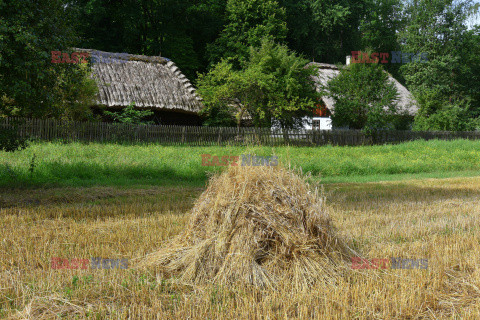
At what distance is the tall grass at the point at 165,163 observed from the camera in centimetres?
1192

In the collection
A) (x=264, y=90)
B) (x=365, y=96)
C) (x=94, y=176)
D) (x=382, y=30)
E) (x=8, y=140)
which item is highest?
(x=382, y=30)

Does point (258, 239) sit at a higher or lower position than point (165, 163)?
lower

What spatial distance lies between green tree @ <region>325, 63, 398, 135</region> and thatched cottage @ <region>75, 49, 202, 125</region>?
10168mm

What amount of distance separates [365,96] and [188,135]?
13176 mm

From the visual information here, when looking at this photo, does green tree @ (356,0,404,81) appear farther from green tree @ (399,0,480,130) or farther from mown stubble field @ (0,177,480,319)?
mown stubble field @ (0,177,480,319)

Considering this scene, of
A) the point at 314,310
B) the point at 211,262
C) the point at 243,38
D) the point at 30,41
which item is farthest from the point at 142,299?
the point at 243,38

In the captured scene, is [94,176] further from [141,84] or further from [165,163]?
[141,84]

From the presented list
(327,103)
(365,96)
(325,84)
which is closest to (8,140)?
(365,96)

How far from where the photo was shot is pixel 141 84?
85.1 ft

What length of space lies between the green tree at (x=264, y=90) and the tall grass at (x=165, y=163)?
6169 millimetres

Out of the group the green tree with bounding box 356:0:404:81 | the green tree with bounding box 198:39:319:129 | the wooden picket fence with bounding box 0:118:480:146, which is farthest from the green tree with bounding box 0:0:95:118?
the green tree with bounding box 356:0:404:81

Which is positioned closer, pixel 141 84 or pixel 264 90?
pixel 141 84

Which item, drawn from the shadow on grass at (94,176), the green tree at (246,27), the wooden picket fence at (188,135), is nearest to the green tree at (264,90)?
the wooden picket fence at (188,135)

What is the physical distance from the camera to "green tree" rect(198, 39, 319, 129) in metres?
25.8
